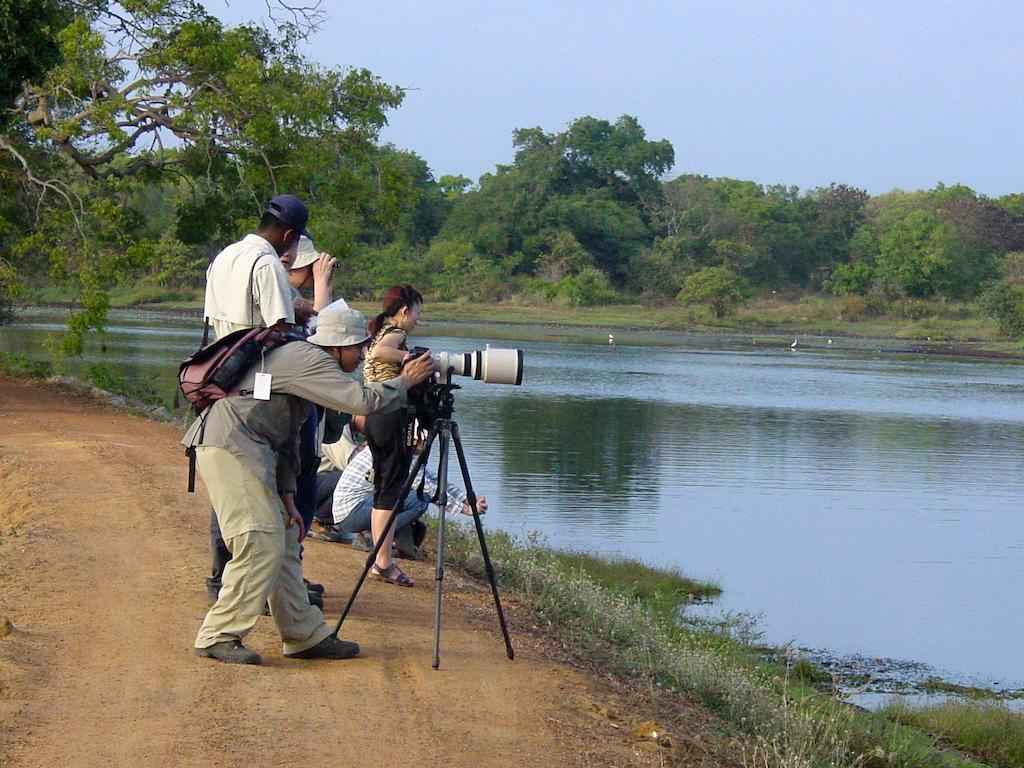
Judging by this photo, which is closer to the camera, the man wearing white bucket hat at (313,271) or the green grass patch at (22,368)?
the man wearing white bucket hat at (313,271)

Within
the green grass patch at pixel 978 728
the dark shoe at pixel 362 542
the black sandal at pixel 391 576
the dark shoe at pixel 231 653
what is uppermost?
the dark shoe at pixel 231 653

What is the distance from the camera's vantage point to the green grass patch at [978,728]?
813 cm

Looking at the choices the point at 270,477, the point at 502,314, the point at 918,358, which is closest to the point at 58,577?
the point at 270,477

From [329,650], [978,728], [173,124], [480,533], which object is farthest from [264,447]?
[173,124]

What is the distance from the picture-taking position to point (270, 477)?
496cm

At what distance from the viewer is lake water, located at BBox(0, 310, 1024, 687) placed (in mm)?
11844

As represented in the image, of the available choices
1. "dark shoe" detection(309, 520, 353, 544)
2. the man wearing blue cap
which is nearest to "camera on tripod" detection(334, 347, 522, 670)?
the man wearing blue cap

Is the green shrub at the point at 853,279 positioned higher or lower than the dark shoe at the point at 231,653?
higher

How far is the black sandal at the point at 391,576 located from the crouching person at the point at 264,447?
1691 mm

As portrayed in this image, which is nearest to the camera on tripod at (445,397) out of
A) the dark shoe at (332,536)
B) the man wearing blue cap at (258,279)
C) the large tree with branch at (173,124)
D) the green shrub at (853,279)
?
the man wearing blue cap at (258,279)

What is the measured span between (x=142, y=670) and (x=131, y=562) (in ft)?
5.95

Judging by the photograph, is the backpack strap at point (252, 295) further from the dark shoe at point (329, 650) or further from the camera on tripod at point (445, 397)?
the dark shoe at point (329, 650)

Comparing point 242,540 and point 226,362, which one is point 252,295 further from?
point 242,540

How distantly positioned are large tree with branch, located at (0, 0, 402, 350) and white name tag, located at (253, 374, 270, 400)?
451 inches
